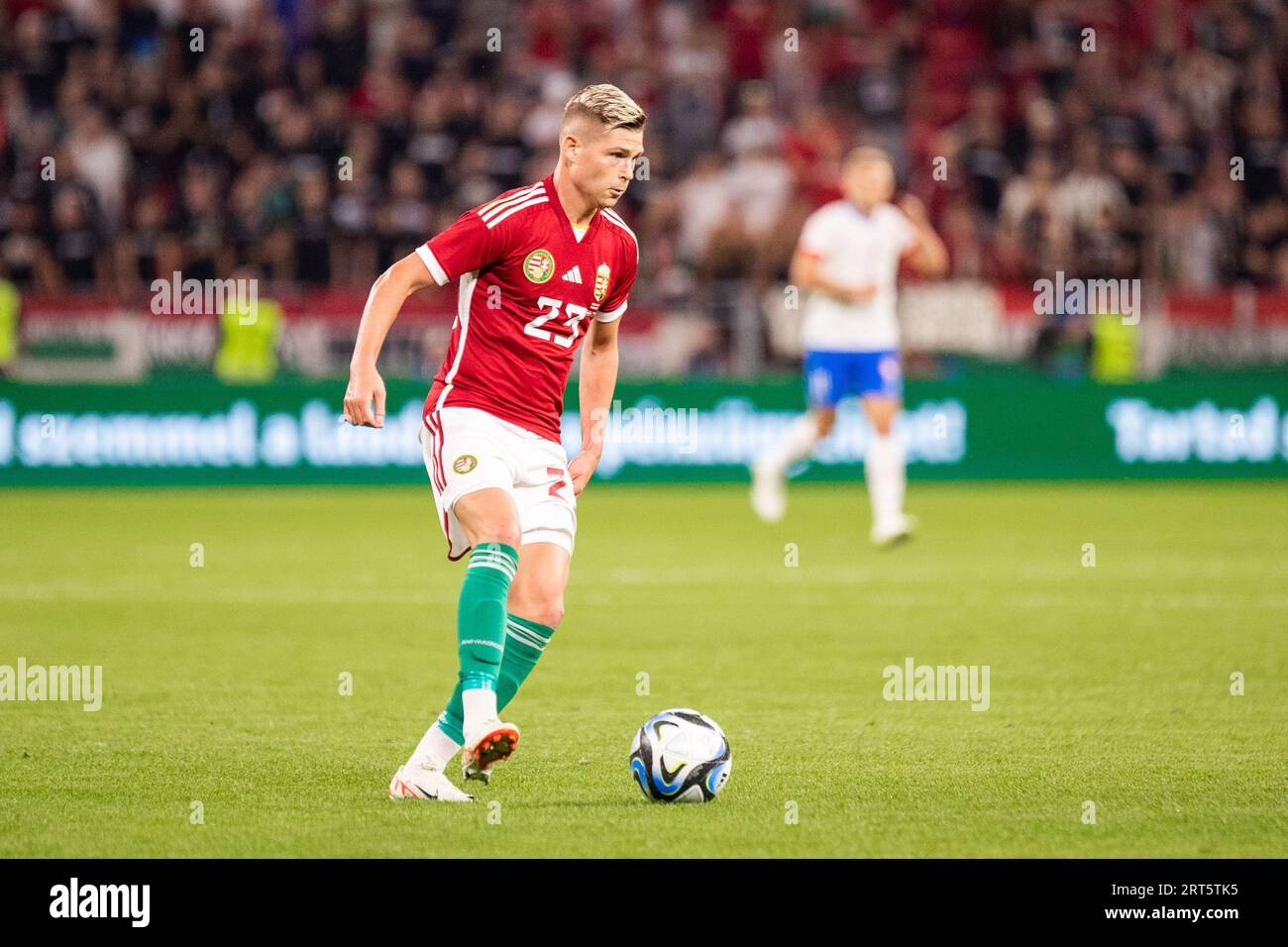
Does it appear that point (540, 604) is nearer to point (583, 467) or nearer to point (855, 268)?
point (583, 467)

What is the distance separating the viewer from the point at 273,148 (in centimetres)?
1906

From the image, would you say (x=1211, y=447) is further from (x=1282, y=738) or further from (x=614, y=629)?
(x=1282, y=738)

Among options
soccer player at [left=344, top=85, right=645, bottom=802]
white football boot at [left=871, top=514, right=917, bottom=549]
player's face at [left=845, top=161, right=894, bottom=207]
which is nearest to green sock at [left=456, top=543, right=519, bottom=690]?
soccer player at [left=344, top=85, right=645, bottom=802]

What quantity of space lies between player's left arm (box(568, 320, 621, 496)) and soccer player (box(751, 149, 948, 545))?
260 inches

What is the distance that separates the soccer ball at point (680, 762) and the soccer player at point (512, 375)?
1.36 feet

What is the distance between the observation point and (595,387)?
19.7 ft

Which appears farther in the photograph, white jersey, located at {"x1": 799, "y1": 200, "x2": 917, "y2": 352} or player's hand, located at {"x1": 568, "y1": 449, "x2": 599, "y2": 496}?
white jersey, located at {"x1": 799, "y1": 200, "x2": 917, "y2": 352}

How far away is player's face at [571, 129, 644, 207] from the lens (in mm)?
5504

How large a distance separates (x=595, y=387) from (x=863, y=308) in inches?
283

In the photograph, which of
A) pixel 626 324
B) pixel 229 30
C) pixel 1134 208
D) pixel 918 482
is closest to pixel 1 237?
pixel 229 30

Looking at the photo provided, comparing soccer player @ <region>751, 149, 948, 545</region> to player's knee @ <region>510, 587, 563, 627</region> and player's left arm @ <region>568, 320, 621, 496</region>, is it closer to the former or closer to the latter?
player's left arm @ <region>568, 320, 621, 496</region>

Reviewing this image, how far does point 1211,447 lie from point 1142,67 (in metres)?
5.80

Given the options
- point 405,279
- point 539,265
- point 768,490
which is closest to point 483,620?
point 405,279

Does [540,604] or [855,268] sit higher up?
[855,268]
